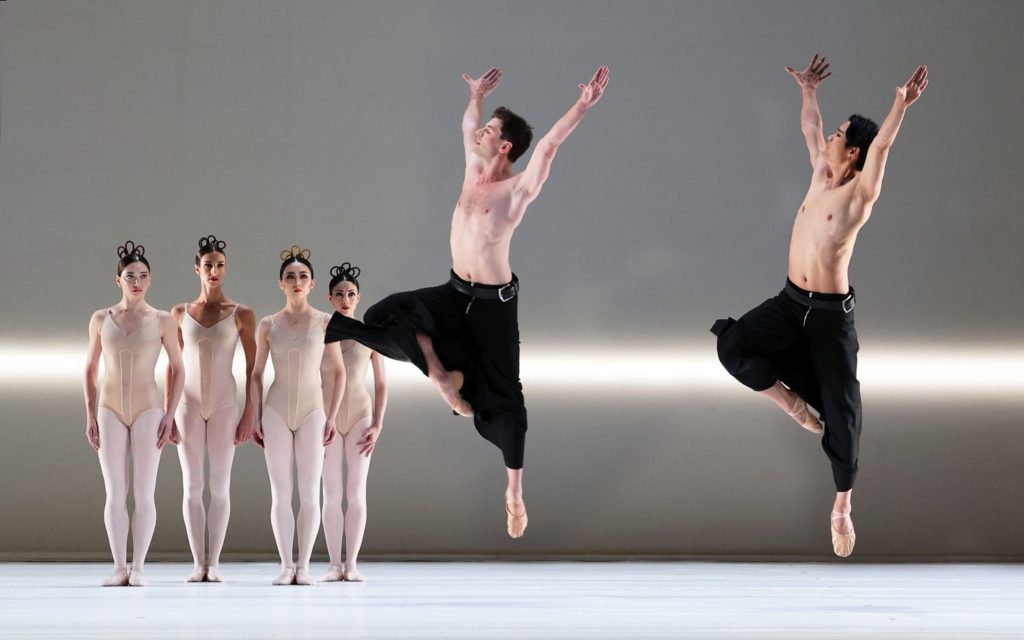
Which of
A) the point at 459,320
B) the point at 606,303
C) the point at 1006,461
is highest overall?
the point at 606,303

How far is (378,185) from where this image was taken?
793cm

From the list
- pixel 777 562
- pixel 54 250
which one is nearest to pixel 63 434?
pixel 54 250

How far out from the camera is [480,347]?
17.9ft

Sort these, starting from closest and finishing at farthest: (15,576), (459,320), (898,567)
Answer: (459,320)
(15,576)
(898,567)

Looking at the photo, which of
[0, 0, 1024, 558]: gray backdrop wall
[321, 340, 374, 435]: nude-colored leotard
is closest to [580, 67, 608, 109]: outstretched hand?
[321, 340, 374, 435]: nude-colored leotard

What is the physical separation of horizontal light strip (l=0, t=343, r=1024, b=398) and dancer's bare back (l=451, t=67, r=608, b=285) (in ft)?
8.05

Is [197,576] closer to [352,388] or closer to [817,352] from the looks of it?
[352,388]

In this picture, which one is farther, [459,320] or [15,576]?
[15,576]

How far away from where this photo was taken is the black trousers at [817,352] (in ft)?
17.7

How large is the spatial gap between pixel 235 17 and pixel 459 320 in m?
3.50

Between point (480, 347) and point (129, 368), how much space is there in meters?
1.89

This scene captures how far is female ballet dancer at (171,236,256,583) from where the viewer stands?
21.0 feet

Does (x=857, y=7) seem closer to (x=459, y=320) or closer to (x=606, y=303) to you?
(x=606, y=303)

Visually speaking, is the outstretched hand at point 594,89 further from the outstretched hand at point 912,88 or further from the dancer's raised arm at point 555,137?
the outstretched hand at point 912,88
